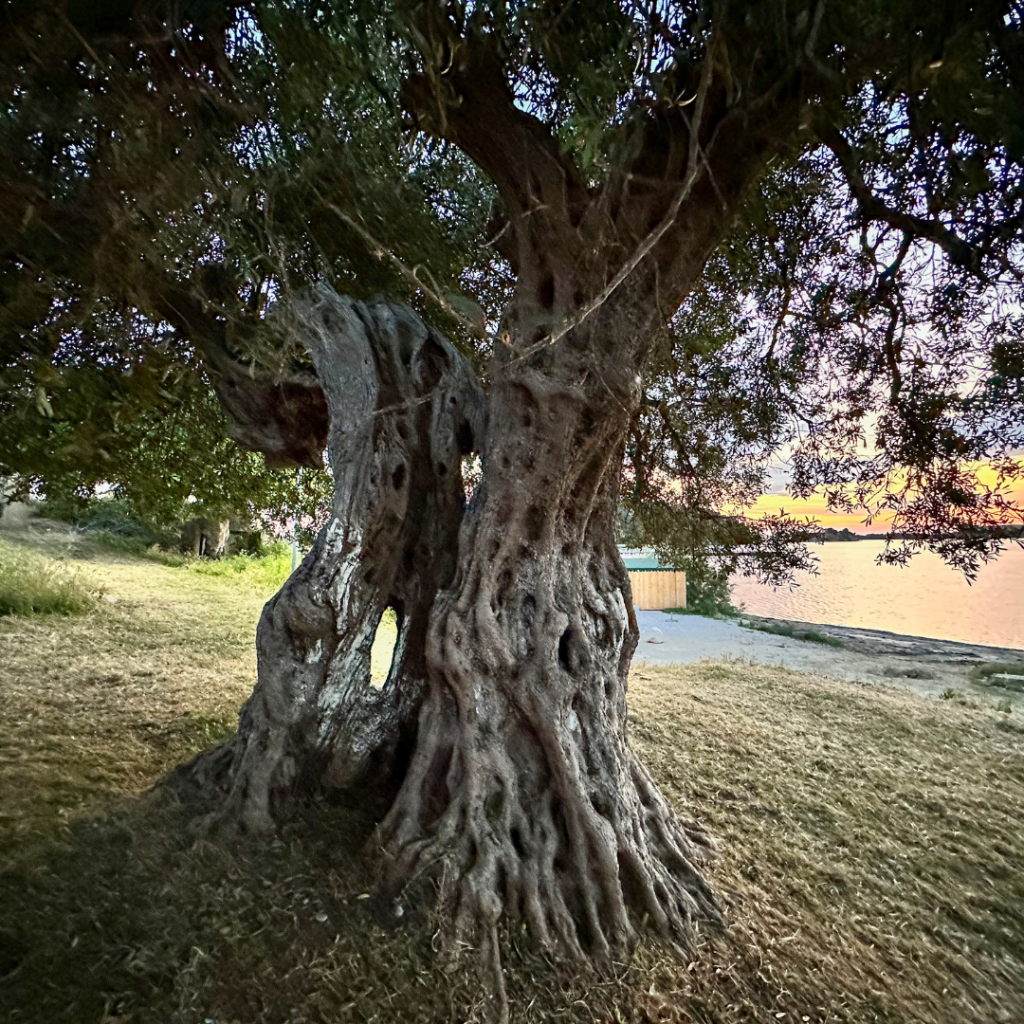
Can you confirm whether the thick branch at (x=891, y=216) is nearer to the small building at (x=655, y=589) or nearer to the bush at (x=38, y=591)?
the bush at (x=38, y=591)

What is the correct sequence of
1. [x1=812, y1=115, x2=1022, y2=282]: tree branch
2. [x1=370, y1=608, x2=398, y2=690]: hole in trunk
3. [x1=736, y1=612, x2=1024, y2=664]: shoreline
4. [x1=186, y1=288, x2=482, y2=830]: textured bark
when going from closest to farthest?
[x1=812, y1=115, x2=1022, y2=282]: tree branch
[x1=186, y1=288, x2=482, y2=830]: textured bark
[x1=370, y1=608, x2=398, y2=690]: hole in trunk
[x1=736, y1=612, x2=1024, y2=664]: shoreline

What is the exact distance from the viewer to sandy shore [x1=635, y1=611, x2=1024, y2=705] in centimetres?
819

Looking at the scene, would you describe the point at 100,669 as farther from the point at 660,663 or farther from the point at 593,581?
the point at 660,663

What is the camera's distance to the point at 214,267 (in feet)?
11.7

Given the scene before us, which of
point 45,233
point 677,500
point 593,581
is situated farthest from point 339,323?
point 677,500

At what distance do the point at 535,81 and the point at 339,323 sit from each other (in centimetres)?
149

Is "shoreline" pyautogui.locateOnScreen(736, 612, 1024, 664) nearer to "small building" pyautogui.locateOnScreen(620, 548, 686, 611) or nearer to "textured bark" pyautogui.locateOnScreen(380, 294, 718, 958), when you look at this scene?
"small building" pyautogui.locateOnScreen(620, 548, 686, 611)

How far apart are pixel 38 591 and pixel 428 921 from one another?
745cm

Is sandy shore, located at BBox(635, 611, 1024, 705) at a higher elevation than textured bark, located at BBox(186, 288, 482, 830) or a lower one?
lower

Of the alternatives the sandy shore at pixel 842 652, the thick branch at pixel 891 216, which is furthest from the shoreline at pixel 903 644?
the thick branch at pixel 891 216

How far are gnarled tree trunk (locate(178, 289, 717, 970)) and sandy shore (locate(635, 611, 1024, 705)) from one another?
575 cm

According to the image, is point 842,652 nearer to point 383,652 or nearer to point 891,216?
point 383,652

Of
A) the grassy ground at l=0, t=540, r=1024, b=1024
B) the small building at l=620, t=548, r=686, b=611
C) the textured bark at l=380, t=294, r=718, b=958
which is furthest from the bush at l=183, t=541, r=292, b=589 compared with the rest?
the textured bark at l=380, t=294, r=718, b=958

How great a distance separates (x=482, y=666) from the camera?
269cm
